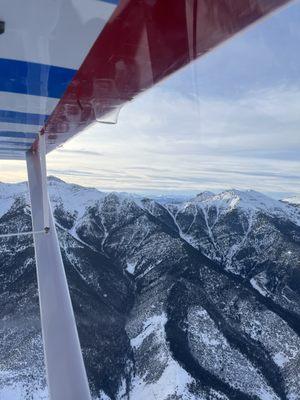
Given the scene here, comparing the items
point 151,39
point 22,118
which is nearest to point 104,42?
point 151,39

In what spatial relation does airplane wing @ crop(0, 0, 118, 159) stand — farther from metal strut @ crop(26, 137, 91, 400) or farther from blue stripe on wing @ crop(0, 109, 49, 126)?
metal strut @ crop(26, 137, 91, 400)

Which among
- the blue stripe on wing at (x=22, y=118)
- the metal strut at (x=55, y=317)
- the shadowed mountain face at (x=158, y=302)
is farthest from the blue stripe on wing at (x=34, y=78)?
the shadowed mountain face at (x=158, y=302)

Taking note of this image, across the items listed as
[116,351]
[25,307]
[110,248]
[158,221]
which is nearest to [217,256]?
[158,221]

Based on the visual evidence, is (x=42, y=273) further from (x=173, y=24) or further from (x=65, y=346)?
(x=173, y=24)

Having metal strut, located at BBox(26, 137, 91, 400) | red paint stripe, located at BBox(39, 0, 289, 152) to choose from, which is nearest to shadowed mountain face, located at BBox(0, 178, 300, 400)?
metal strut, located at BBox(26, 137, 91, 400)

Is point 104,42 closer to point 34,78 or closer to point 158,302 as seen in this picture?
point 34,78

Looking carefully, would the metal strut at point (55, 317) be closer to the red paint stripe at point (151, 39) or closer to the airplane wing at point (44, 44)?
the airplane wing at point (44, 44)
